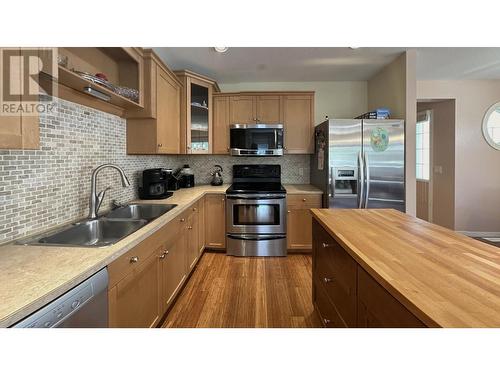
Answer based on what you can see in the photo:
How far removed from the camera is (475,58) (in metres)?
3.33

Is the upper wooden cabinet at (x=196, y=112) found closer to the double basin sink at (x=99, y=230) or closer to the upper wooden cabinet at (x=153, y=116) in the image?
the upper wooden cabinet at (x=153, y=116)

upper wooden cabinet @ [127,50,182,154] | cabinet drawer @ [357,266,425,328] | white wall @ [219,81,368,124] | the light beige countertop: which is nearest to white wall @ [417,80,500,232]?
white wall @ [219,81,368,124]

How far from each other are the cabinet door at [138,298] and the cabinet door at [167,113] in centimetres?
139

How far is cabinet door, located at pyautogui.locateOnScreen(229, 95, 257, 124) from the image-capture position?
3777 mm

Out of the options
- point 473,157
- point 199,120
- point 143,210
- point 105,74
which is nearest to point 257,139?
point 199,120

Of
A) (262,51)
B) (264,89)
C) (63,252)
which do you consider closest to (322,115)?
(264,89)

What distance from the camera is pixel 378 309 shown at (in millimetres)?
962

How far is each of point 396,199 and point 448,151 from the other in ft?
7.26

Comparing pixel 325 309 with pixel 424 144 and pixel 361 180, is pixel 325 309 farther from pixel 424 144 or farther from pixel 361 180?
pixel 424 144

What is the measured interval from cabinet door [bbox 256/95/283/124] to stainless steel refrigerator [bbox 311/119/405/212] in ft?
2.85

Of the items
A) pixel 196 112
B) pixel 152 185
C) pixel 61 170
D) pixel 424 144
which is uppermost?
pixel 196 112

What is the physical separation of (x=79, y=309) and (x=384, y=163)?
3.14 metres

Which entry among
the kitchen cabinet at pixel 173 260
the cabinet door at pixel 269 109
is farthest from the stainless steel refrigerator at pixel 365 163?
the kitchen cabinet at pixel 173 260

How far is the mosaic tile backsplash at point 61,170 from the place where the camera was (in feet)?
4.36
